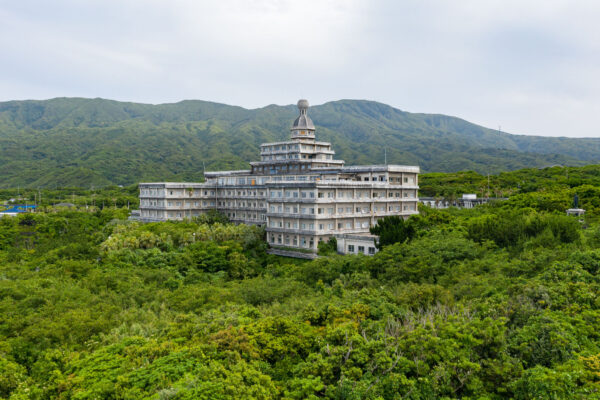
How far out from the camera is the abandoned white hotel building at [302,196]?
181 ft

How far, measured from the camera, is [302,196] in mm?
56281

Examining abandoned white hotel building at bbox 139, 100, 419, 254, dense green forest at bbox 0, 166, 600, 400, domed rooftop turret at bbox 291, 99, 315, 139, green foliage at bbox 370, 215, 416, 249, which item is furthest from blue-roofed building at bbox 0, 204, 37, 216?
green foliage at bbox 370, 215, 416, 249

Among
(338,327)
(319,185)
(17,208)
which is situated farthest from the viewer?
(17,208)

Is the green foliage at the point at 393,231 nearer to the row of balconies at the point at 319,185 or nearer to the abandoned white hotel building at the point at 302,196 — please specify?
the abandoned white hotel building at the point at 302,196

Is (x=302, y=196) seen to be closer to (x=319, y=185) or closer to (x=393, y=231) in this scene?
(x=319, y=185)

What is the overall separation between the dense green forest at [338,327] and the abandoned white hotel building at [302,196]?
10.3 metres

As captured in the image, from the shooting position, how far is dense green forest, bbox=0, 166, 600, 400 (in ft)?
56.5

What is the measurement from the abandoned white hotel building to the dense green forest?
10.3m

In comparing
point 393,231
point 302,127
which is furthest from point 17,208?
point 393,231

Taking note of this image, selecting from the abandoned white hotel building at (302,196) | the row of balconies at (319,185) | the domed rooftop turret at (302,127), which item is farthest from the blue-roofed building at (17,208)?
the domed rooftop turret at (302,127)

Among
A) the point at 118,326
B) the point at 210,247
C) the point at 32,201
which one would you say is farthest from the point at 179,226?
the point at 32,201

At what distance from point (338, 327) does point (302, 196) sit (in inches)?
1432

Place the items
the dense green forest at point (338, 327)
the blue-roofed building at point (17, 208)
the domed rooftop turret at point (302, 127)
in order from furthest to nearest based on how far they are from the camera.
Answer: the blue-roofed building at point (17, 208)
the domed rooftop turret at point (302, 127)
the dense green forest at point (338, 327)

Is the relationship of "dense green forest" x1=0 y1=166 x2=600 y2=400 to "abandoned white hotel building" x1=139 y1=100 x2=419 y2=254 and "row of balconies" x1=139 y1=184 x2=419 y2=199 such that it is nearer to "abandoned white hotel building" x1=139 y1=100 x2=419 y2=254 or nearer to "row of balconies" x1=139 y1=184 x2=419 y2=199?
"abandoned white hotel building" x1=139 y1=100 x2=419 y2=254
